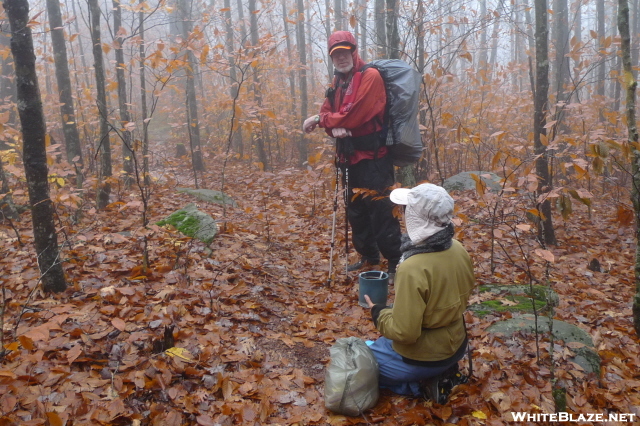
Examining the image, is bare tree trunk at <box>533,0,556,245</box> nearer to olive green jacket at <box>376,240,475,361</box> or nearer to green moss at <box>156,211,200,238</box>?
olive green jacket at <box>376,240,475,361</box>

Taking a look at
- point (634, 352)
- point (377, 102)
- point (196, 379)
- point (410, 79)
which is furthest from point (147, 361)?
point (634, 352)

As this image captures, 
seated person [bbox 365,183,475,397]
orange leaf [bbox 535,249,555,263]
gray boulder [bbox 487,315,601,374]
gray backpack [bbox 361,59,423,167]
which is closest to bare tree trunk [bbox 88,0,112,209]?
gray backpack [bbox 361,59,423,167]

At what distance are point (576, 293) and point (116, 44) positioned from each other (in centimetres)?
742

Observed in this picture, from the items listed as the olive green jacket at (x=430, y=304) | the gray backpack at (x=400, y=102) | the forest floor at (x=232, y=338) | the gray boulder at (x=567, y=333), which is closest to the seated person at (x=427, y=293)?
the olive green jacket at (x=430, y=304)

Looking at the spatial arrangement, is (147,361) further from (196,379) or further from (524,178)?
(524,178)

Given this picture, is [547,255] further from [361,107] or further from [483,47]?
[483,47]

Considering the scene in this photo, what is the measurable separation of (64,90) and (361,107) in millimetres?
7101

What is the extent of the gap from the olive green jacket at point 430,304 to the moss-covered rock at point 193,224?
3189 mm

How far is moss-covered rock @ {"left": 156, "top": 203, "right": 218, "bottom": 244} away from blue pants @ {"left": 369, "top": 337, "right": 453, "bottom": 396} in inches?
119

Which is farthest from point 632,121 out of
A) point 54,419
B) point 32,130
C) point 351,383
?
point 32,130

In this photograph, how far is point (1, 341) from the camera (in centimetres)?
268

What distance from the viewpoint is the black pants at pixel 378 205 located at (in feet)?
14.9

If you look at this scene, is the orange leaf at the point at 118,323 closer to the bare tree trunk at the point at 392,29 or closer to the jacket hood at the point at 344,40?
the jacket hood at the point at 344,40

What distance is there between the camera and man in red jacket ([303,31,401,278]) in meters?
4.24
